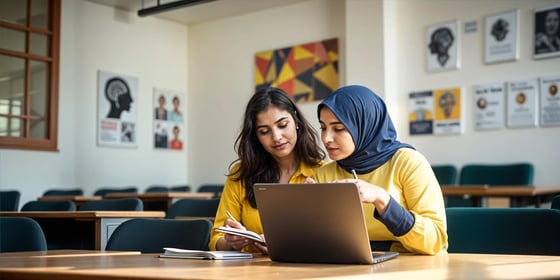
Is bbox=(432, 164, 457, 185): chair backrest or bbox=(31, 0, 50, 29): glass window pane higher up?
bbox=(31, 0, 50, 29): glass window pane

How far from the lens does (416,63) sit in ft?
24.6

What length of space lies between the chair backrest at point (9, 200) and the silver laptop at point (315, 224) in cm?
496

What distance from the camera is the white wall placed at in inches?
274

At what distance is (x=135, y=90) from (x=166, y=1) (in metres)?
1.20

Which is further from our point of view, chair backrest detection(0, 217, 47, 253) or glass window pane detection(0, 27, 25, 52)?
glass window pane detection(0, 27, 25, 52)

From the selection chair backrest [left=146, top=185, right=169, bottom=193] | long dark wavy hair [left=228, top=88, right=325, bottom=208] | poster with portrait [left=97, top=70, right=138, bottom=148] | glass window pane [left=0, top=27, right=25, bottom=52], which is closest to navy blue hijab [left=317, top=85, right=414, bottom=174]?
long dark wavy hair [left=228, top=88, right=325, bottom=208]

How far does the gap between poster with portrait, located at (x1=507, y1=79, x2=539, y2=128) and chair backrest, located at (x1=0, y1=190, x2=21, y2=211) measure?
15.1ft

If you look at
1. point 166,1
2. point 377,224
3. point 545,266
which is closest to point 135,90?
point 166,1

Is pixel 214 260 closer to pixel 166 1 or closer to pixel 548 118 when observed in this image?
pixel 548 118

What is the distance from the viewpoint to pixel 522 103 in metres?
6.72

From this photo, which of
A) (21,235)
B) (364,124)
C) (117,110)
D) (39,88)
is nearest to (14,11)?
(39,88)

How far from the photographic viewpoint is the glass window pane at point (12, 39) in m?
7.51

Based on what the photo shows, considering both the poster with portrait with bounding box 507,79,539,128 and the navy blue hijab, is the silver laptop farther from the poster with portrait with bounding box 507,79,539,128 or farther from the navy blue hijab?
the poster with portrait with bounding box 507,79,539,128

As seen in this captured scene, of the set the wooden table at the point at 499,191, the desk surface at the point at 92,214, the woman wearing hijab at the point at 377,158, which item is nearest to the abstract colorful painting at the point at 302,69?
the wooden table at the point at 499,191
